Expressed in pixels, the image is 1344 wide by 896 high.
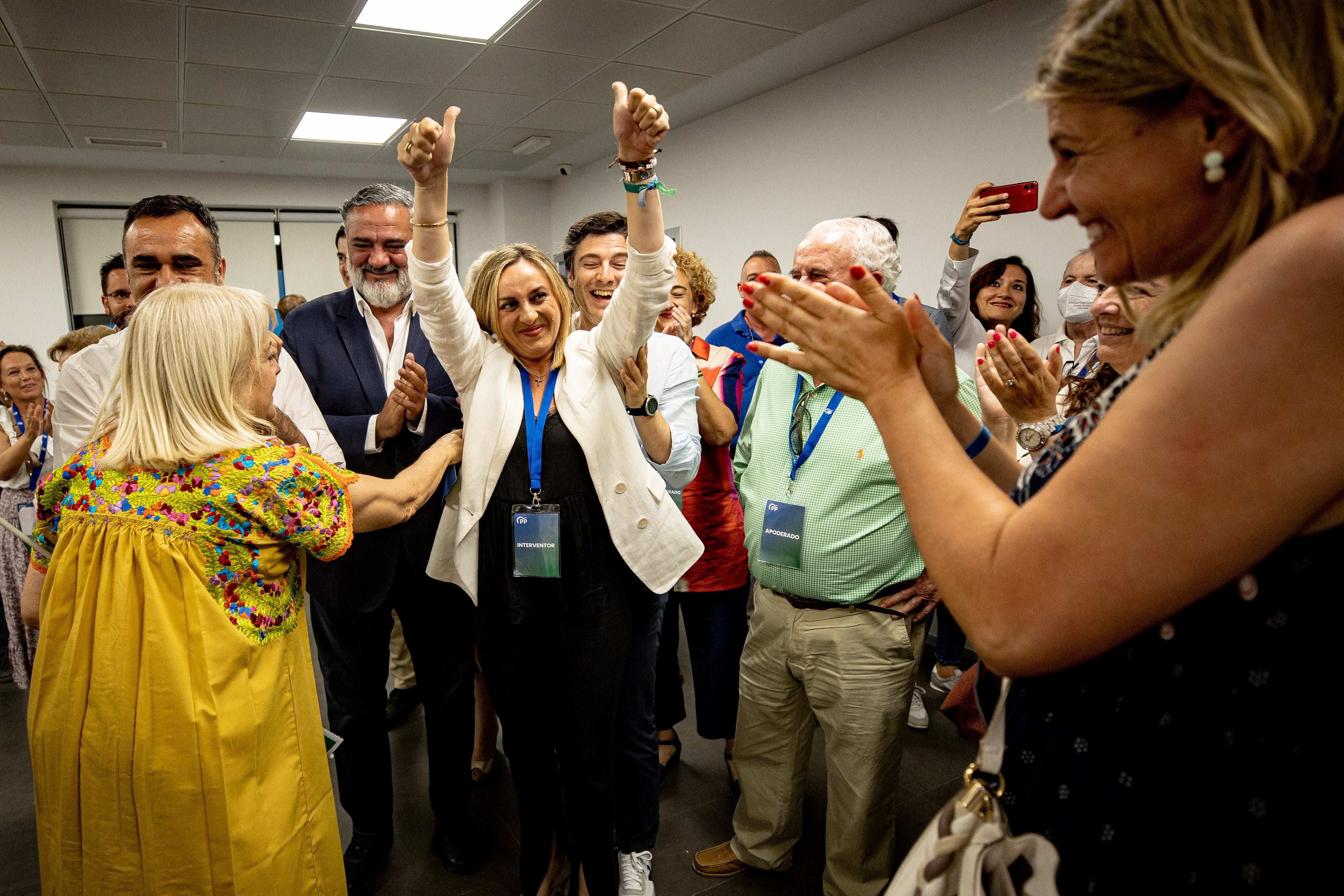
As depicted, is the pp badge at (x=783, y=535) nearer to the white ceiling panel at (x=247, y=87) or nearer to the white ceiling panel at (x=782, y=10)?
the white ceiling panel at (x=782, y=10)

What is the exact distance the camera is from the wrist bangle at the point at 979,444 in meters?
0.94

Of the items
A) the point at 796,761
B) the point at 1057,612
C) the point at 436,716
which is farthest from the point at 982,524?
the point at 436,716

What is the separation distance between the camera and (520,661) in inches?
67.8

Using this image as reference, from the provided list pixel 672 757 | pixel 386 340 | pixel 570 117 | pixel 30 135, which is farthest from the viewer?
pixel 570 117

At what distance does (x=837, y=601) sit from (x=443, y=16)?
3.97m

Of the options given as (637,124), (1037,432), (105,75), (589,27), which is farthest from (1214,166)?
(105,75)

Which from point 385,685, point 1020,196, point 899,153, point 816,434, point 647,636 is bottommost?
point 385,685

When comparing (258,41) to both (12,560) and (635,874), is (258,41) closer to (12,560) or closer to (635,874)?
(12,560)

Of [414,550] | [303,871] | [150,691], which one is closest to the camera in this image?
[150,691]

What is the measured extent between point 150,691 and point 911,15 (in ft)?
15.5

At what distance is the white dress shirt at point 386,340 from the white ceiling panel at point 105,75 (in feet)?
12.2

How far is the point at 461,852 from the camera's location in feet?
6.98

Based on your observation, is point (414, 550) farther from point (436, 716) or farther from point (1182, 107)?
point (1182, 107)

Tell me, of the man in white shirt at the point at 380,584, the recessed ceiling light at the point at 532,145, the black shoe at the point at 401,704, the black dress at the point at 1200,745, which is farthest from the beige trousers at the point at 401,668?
the recessed ceiling light at the point at 532,145
